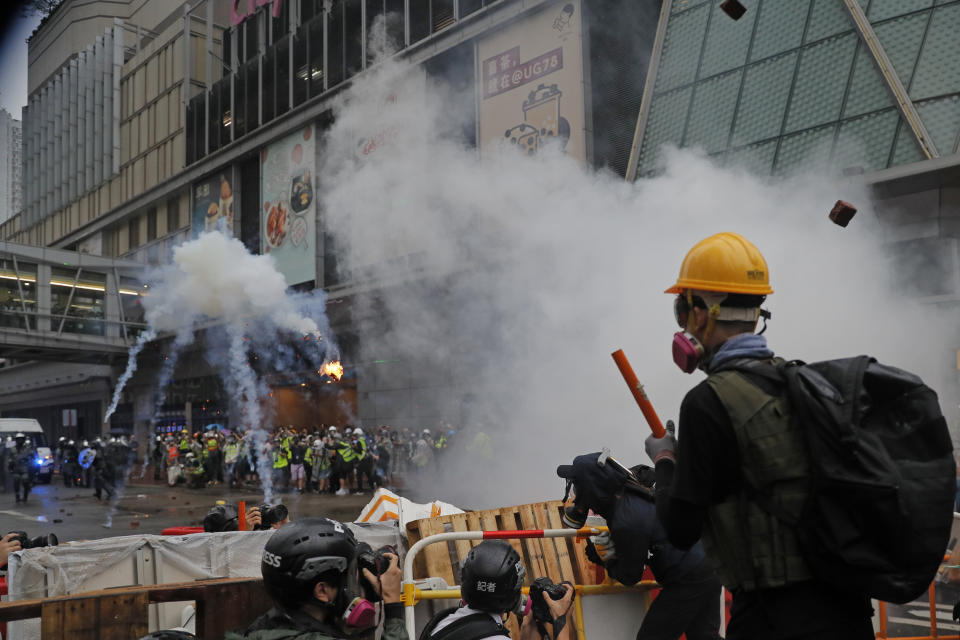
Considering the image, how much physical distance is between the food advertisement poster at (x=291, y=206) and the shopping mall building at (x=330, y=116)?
11cm

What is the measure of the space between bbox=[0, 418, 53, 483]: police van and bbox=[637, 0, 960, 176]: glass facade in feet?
62.7

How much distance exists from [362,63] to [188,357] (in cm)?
1382

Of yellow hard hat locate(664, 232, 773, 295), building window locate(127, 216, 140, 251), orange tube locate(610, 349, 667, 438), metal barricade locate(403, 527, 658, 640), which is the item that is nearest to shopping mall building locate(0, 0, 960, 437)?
building window locate(127, 216, 140, 251)

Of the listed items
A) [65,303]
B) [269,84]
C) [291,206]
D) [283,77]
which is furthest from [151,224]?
[291,206]

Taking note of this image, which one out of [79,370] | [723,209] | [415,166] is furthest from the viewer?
[79,370]

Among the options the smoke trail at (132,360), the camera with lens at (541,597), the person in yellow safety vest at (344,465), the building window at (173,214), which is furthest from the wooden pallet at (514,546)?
the building window at (173,214)

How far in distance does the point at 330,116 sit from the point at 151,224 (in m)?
15.6

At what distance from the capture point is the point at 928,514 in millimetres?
1502

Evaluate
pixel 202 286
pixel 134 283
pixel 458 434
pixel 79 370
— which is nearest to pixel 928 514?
pixel 458 434

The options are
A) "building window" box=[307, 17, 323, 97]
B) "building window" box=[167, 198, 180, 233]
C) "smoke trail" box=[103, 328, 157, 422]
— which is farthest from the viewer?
"building window" box=[167, 198, 180, 233]

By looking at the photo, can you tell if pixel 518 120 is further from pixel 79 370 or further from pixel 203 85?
pixel 79 370

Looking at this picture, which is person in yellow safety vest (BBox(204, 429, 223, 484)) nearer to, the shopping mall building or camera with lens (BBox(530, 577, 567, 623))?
the shopping mall building

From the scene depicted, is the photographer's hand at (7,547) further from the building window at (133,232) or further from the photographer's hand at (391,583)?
the building window at (133,232)

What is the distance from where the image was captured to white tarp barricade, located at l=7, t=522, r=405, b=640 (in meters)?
3.95
